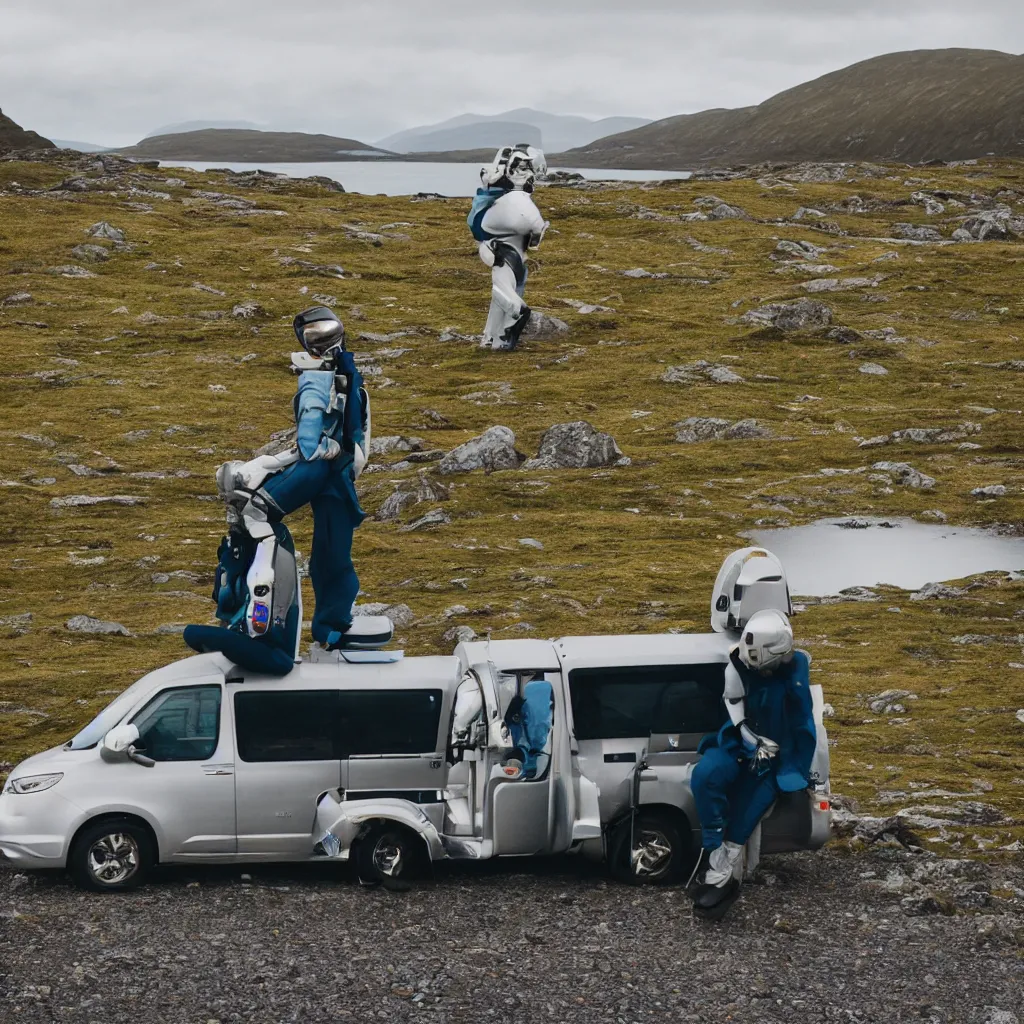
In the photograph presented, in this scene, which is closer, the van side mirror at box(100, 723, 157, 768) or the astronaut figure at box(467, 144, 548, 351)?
the van side mirror at box(100, 723, 157, 768)

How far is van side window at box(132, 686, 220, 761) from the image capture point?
16328 mm

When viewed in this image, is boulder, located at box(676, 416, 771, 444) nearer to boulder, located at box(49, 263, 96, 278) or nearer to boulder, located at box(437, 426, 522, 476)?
boulder, located at box(437, 426, 522, 476)

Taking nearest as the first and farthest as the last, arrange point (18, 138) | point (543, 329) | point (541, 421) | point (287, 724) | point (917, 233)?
point (287, 724) < point (541, 421) < point (543, 329) < point (917, 233) < point (18, 138)

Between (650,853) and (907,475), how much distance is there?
3170 cm

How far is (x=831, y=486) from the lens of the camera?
45.5 metres

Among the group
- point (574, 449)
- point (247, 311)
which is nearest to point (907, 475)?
point (574, 449)

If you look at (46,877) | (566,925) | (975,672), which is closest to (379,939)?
(566,925)

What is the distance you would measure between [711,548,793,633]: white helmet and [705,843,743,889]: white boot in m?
2.69

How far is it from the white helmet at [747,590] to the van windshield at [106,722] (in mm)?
6569

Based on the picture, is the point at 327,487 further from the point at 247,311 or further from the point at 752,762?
the point at 247,311

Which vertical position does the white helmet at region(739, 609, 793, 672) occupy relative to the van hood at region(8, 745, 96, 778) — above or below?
above

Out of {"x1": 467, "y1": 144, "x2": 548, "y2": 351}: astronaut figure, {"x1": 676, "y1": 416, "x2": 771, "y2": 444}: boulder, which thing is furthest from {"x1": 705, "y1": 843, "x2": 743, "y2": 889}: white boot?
{"x1": 467, "y1": 144, "x2": 548, "y2": 351}: astronaut figure

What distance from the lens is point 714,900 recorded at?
15.4 meters

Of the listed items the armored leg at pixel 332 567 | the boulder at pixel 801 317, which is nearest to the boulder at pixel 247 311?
the boulder at pixel 801 317
